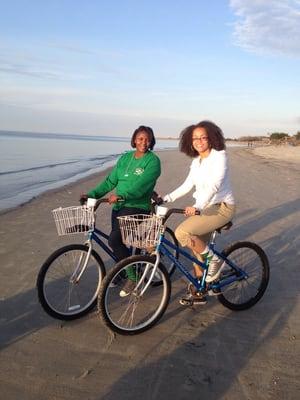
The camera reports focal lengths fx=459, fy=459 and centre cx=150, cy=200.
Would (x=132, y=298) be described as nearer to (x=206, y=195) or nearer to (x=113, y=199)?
(x=113, y=199)

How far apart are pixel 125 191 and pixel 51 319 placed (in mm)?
1520

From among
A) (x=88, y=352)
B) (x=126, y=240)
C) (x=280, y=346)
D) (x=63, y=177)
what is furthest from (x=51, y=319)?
(x=63, y=177)

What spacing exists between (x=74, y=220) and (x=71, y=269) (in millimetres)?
515

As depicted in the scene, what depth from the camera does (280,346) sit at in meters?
4.22

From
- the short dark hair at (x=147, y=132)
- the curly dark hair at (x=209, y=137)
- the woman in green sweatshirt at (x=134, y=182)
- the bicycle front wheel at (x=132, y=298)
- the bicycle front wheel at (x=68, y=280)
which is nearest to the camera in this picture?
the bicycle front wheel at (x=132, y=298)

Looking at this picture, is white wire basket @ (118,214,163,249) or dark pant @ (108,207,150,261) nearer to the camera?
white wire basket @ (118,214,163,249)

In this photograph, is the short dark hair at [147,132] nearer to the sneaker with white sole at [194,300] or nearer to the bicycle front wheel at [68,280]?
the bicycle front wheel at [68,280]

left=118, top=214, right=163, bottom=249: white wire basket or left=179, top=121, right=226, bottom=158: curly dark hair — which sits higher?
left=179, top=121, right=226, bottom=158: curly dark hair

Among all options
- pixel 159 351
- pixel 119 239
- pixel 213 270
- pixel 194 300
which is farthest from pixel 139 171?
pixel 159 351

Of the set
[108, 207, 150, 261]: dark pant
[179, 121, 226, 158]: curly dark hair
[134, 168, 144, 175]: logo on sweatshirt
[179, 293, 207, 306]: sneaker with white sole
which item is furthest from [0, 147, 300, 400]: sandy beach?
[179, 121, 226, 158]: curly dark hair

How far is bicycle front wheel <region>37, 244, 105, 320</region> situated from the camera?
4461mm

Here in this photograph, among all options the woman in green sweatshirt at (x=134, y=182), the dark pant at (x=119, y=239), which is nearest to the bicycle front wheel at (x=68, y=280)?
the dark pant at (x=119, y=239)

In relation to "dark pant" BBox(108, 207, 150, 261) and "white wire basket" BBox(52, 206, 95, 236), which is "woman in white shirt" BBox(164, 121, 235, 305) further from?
"white wire basket" BBox(52, 206, 95, 236)

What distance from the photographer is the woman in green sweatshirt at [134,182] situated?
494 cm
